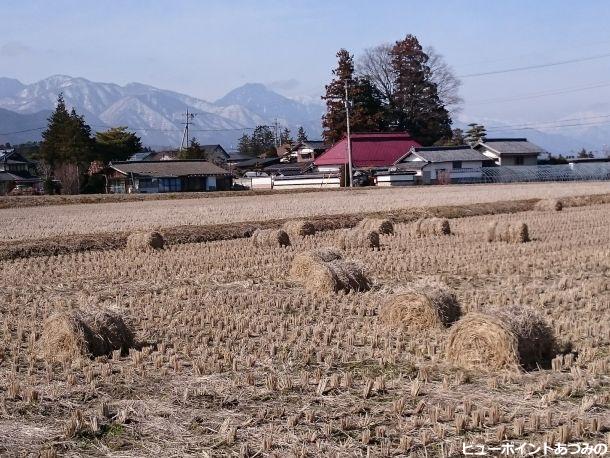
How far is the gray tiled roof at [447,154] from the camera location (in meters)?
68.2

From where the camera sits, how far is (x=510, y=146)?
76.1 metres

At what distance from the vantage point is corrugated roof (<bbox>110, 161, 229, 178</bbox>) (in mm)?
63625

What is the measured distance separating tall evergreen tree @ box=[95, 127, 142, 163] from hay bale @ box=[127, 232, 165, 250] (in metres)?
54.0

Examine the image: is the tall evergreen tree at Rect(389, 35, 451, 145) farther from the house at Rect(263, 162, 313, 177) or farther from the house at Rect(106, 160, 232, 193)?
the house at Rect(106, 160, 232, 193)

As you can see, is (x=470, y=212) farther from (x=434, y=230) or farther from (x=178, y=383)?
(x=178, y=383)

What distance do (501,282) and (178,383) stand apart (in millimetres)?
7453

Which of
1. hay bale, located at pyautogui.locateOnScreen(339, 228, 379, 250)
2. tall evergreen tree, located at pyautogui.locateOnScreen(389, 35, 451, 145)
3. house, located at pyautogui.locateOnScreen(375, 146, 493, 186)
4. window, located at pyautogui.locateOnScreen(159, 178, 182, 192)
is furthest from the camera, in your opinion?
tall evergreen tree, located at pyautogui.locateOnScreen(389, 35, 451, 145)

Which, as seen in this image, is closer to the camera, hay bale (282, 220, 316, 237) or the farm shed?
hay bale (282, 220, 316, 237)

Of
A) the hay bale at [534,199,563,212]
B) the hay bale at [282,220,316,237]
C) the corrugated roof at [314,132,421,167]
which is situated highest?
the corrugated roof at [314,132,421,167]

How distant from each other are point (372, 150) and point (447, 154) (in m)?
7.80

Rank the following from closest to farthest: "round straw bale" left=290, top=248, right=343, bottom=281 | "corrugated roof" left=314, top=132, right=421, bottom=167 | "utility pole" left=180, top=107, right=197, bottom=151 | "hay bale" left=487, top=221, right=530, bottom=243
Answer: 1. "round straw bale" left=290, top=248, right=343, bottom=281
2. "hay bale" left=487, top=221, right=530, bottom=243
3. "corrugated roof" left=314, top=132, right=421, bottom=167
4. "utility pole" left=180, top=107, right=197, bottom=151

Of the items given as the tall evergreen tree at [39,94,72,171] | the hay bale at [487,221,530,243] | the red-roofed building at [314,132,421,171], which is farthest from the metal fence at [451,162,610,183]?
the hay bale at [487,221,530,243]

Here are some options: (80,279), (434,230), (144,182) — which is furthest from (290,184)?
(80,279)

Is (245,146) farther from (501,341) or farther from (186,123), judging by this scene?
(501,341)
